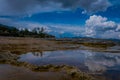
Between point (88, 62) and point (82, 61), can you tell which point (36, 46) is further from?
point (88, 62)

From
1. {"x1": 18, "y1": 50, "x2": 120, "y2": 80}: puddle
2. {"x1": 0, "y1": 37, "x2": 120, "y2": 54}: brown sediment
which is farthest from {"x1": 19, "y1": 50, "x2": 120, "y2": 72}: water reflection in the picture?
{"x1": 0, "y1": 37, "x2": 120, "y2": 54}: brown sediment

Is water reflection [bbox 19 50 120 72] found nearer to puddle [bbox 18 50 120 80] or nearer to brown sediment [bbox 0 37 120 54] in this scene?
puddle [bbox 18 50 120 80]

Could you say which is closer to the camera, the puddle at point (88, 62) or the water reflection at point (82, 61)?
the puddle at point (88, 62)

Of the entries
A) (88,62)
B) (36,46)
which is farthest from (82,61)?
(36,46)

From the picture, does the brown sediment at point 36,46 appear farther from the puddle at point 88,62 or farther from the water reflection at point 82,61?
the puddle at point 88,62

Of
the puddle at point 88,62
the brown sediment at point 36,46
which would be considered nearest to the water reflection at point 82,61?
the puddle at point 88,62

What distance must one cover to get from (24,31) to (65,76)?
551ft

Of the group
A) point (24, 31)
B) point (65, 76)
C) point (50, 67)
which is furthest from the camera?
point (24, 31)

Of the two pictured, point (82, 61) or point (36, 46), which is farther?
point (36, 46)

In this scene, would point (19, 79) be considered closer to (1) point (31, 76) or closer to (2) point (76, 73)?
(1) point (31, 76)

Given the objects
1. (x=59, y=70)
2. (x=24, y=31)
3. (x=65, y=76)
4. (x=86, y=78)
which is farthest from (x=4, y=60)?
(x=24, y=31)

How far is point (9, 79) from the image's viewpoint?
12586 mm

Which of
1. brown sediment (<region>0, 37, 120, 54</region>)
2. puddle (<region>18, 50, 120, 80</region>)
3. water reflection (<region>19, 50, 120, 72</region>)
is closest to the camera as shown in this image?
puddle (<region>18, 50, 120, 80</region>)

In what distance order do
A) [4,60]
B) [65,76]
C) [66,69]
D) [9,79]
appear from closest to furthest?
1. [9,79]
2. [65,76]
3. [66,69]
4. [4,60]
